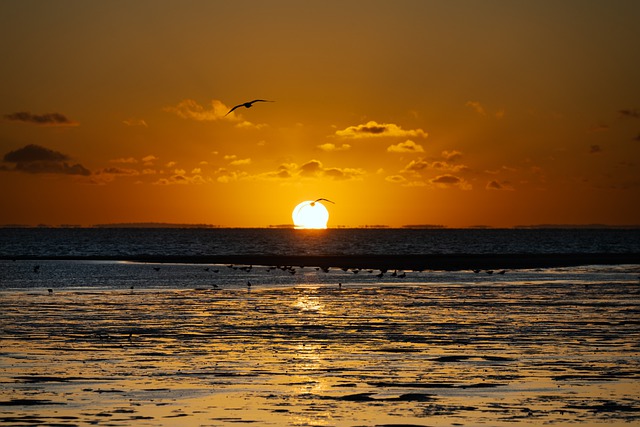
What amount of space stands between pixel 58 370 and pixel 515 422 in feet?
40.9

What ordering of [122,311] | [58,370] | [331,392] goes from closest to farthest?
1. [331,392]
2. [58,370]
3. [122,311]

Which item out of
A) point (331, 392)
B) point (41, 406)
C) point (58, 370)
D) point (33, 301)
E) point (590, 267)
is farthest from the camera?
point (590, 267)

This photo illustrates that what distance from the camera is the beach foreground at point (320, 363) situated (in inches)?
803

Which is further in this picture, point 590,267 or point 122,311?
point 590,267

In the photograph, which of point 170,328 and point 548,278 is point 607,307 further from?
point 548,278

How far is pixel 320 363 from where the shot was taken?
27.3 m

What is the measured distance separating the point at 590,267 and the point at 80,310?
2368 inches

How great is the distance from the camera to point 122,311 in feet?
144

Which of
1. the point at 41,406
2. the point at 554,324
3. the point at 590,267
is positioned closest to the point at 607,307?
the point at 554,324

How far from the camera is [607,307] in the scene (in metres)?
45.4

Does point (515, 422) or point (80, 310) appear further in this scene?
point (80, 310)

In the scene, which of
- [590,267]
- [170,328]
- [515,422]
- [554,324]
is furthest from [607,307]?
[590,267]

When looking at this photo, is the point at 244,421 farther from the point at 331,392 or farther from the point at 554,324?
A: the point at 554,324

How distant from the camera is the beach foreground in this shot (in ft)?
66.9
